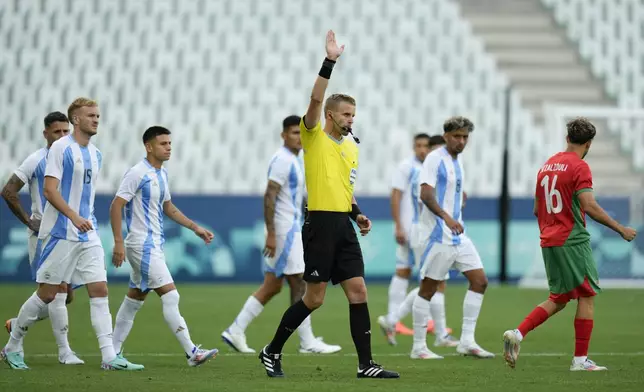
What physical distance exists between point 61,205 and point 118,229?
0.62m

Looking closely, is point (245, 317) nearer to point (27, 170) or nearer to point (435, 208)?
point (435, 208)

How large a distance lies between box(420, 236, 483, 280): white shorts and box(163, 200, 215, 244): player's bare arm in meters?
2.06

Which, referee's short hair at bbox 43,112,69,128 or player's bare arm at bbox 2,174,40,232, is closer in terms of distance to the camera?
player's bare arm at bbox 2,174,40,232

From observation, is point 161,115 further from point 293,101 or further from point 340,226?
point 340,226

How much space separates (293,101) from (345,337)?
12.9 meters

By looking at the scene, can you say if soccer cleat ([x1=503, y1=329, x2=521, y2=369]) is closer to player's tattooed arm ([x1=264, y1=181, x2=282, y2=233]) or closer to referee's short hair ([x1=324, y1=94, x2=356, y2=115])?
referee's short hair ([x1=324, y1=94, x2=356, y2=115])

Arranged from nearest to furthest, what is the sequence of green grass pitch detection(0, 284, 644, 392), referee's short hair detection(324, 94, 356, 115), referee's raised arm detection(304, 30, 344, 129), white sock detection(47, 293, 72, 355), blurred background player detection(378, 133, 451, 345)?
referee's raised arm detection(304, 30, 344, 129), green grass pitch detection(0, 284, 644, 392), referee's short hair detection(324, 94, 356, 115), white sock detection(47, 293, 72, 355), blurred background player detection(378, 133, 451, 345)

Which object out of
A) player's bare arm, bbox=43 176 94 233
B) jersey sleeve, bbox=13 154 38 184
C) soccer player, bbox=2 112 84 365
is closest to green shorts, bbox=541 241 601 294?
player's bare arm, bbox=43 176 94 233

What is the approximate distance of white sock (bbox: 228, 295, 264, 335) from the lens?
1049 centimetres

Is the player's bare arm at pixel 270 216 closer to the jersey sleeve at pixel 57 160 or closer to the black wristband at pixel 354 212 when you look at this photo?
the jersey sleeve at pixel 57 160

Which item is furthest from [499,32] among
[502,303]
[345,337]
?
[345,337]

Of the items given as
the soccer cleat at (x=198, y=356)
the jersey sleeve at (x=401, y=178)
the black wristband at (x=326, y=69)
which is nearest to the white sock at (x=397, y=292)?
the jersey sleeve at (x=401, y=178)

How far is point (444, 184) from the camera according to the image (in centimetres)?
1005

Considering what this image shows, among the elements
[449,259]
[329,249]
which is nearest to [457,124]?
[449,259]
